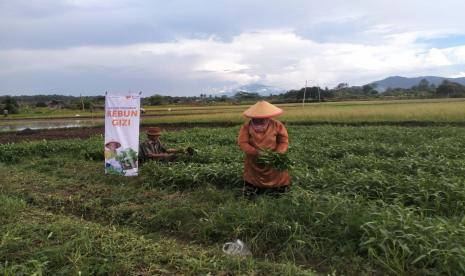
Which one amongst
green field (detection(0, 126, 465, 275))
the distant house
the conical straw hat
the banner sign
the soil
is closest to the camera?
green field (detection(0, 126, 465, 275))

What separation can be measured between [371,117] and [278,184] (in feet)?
74.1

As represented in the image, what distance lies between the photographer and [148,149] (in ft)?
31.6

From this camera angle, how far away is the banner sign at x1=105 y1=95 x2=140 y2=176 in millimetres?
9094

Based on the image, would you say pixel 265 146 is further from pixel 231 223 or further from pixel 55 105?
pixel 55 105

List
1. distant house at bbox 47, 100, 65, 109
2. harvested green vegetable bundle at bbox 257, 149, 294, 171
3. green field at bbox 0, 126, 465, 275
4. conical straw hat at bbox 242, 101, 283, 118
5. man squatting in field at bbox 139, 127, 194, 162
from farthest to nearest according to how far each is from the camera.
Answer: distant house at bbox 47, 100, 65, 109 < man squatting in field at bbox 139, 127, 194, 162 < conical straw hat at bbox 242, 101, 283, 118 < harvested green vegetable bundle at bbox 257, 149, 294, 171 < green field at bbox 0, 126, 465, 275

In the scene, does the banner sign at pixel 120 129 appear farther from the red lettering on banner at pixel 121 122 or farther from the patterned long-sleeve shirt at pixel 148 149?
the patterned long-sleeve shirt at pixel 148 149

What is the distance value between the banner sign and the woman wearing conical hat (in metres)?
3.55

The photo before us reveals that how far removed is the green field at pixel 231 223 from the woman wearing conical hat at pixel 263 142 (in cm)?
30

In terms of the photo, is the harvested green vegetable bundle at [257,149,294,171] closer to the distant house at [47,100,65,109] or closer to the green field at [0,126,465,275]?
the green field at [0,126,465,275]

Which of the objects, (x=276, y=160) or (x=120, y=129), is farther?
(x=120, y=129)

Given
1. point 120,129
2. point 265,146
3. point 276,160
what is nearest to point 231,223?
point 276,160

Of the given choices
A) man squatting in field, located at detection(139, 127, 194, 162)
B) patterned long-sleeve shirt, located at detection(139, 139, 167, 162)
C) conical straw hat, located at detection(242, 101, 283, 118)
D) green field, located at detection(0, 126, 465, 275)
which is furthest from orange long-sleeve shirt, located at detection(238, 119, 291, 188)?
patterned long-sleeve shirt, located at detection(139, 139, 167, 162)

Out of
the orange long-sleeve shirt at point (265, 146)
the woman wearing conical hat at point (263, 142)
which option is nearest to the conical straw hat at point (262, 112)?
the woman wearing conical hat at point (263, 142)

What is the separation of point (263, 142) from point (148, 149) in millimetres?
4075
